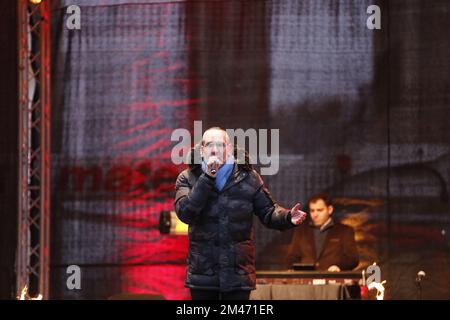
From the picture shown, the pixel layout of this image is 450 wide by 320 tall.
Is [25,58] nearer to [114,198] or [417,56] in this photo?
[114,198]

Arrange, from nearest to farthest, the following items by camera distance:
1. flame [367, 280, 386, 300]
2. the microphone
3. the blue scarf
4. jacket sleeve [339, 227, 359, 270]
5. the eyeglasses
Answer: the eyeglasses < the blue scarf < the microphone < flame [367, 280, 386, 300] < jacket sleeve [339, 227, 359, 270]

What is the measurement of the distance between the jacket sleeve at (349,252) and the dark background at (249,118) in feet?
0.40

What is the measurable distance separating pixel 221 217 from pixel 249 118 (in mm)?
3438

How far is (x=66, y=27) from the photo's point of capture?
801 centimetres

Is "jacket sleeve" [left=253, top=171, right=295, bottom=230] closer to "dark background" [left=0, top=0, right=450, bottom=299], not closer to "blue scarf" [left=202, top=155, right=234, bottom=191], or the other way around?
"blue scarf" [left=202, top=155, right=234, bottom=191]

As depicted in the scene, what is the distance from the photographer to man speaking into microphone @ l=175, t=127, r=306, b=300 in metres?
4.41

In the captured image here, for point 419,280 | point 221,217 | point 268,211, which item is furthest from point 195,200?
point 419,280

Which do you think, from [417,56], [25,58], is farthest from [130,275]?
[417,56]

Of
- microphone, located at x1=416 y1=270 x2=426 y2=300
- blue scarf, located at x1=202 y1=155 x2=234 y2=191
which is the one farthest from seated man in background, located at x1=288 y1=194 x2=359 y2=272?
blue scarf, located at x1=202 y1=155 x2=234 y2=191

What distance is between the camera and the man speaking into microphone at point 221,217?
441 centimetres

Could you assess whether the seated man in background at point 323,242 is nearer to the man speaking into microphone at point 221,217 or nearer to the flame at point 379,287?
the flame at point 379,287

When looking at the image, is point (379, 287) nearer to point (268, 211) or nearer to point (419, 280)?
point (419, 280)

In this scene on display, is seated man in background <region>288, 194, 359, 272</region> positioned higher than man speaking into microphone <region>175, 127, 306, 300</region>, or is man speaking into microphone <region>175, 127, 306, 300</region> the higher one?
man speaking into microphone <region>175, 127, 306, 300</region>
